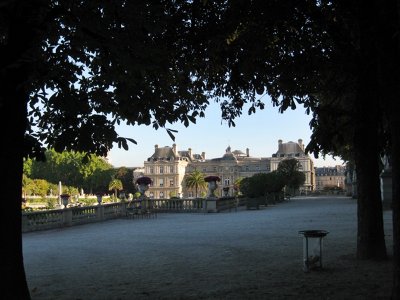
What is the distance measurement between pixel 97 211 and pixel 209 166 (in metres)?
130

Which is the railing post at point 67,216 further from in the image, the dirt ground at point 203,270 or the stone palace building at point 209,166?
the stone palace building at point 209,166

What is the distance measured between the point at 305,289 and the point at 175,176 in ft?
460

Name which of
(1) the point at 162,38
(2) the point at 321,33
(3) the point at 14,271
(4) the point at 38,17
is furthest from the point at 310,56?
(3) the point at 14,271

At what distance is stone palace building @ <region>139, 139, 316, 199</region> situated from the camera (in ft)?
486

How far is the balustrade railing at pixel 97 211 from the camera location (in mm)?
23198

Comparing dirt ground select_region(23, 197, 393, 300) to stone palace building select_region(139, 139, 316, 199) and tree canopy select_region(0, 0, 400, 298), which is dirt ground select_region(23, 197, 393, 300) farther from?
stone palace building select_region(139, 139, 316, 199)

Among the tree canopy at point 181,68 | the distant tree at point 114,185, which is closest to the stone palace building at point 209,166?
the distant tree at point 114,185

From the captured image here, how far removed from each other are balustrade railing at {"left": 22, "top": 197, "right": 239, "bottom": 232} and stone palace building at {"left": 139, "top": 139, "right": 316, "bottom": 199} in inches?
3864

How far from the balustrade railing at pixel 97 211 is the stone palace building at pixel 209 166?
9815 cm

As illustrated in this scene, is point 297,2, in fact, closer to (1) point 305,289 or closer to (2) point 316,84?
(2) point 316,84

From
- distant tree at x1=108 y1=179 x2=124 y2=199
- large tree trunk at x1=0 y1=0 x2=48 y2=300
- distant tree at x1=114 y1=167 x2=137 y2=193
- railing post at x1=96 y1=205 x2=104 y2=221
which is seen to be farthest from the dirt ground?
distant tree at x1=114 y1=167 x2=137 y2=193

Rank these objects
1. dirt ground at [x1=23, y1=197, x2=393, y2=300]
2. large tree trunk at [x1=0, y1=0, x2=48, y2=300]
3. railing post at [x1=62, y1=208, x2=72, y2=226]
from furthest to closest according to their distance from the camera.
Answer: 1. railing post at [x1=62, y1=208, x2=72, y2=226]
2. dirt ground at [x1=23, y1=197, x2=393, y2=300]
3. large tree trunk at [x1=0, y1=0, x2=48, y2=300]

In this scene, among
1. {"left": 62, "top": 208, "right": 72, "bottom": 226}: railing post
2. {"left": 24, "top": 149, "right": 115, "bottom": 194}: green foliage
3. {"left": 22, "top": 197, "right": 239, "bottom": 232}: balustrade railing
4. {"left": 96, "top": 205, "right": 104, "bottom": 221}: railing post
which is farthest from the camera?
{"left": 24, "top": 149, "right": 115, "bottom": 194}: green foliage

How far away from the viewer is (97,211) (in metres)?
29.5
